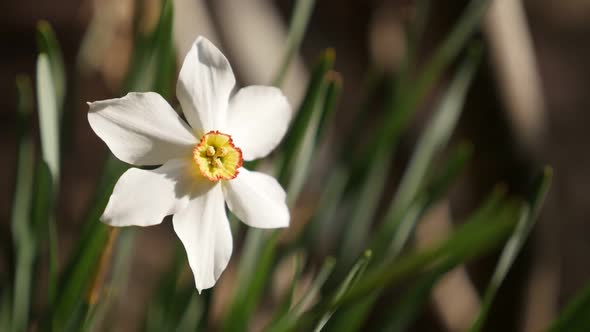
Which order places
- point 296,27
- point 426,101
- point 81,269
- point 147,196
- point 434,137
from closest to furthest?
point 147,196, point 81,269, point 296,27, point 434,137, point 426,101

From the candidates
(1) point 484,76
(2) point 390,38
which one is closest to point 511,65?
(1) point 484,76

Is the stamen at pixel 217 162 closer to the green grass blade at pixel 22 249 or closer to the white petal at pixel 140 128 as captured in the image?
the white petal at pixel 140 128

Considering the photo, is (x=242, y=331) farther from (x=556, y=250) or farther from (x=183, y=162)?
(x=556, y=250)

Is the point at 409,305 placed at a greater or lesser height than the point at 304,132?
lesser

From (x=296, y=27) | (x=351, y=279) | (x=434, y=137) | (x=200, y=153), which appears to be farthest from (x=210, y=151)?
(x=434, y=137)

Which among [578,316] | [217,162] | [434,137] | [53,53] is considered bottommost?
[578,316]

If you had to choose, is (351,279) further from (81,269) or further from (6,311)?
(6,311)

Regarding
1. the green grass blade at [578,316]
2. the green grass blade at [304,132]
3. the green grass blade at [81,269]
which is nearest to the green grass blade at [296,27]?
the green grass blade at [304,132]
